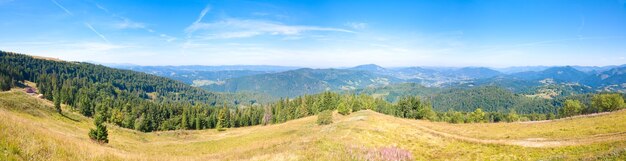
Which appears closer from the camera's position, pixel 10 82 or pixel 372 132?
pixel 372 132

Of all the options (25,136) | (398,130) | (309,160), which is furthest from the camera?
(398,130)

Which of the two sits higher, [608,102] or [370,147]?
[370,147]

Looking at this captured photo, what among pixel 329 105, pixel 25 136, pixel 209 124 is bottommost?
pixel 209 124

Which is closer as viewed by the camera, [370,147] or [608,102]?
[370,147]

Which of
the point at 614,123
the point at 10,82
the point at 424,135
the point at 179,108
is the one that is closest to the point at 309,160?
the point at 424,135

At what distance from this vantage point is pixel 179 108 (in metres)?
140

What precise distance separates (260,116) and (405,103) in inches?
2582

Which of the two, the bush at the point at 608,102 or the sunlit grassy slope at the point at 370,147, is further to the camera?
the bush at the point at 608,102

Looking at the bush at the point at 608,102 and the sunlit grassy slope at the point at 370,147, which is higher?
the sunlit grassy slope at the point at 370,147

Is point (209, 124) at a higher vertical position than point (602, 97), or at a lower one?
lower

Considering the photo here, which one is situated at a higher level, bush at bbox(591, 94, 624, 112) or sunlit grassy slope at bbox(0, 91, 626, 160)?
sunlit grassy slope at bbox(0, 91, 626, 160)

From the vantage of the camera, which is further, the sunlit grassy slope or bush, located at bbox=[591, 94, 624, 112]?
bush, located at bbox=[591, 94, 624, 112]

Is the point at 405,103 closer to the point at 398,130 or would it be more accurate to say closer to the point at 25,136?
the point at 398,130

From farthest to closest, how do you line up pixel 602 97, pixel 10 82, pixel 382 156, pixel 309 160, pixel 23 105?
pixel 10 82 < pixel 602 97 < pixel 23 105 < pixel 382 156 < pixel 309 160
